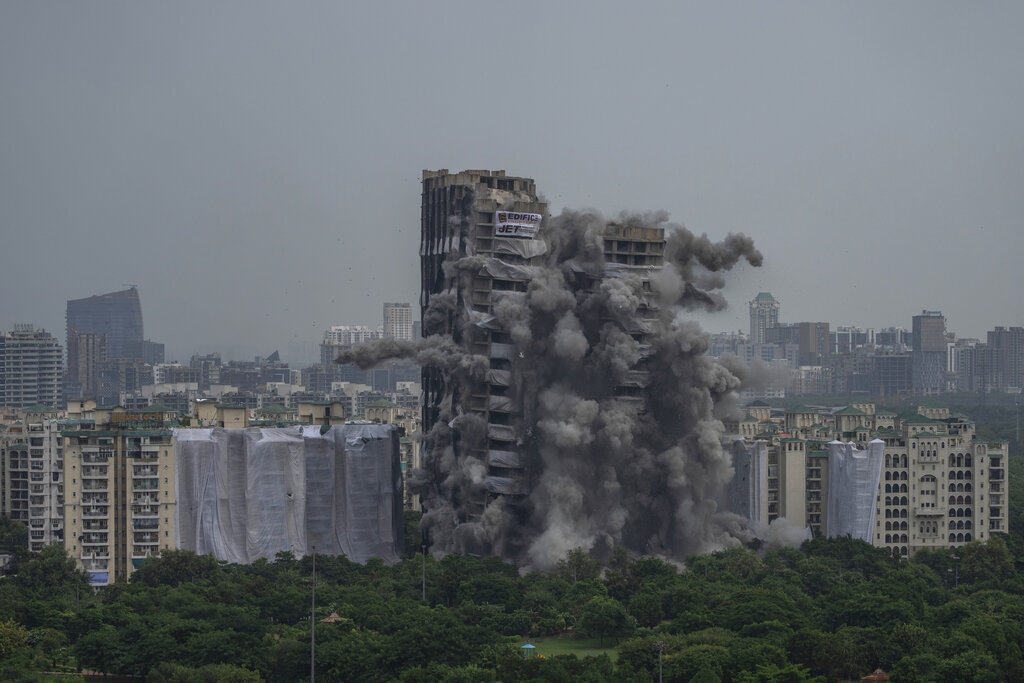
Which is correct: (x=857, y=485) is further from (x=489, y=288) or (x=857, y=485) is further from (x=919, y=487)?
(x=489, y=288)

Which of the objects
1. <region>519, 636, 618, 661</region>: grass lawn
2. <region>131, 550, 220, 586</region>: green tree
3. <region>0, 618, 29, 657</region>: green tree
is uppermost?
<region>131, 550, 220, 586</region>: green tree

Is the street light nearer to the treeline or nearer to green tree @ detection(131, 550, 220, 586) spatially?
the treeline

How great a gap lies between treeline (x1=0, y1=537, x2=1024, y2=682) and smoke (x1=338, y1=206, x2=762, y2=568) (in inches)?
161

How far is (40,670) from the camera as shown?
68688 millimetres

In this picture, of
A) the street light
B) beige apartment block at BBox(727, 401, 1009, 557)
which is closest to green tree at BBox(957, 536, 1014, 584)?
beige apartment block at BBox(727, 401, 1009, 557)

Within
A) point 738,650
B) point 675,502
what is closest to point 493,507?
point 675,502

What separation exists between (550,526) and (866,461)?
17445 mm

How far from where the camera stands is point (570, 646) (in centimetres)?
7338

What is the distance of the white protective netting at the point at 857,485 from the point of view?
9538 cm

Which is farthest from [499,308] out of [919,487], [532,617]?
[919,487]

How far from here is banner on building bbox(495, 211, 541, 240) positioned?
3679 inches

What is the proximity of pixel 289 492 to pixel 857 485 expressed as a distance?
2859 centimetres

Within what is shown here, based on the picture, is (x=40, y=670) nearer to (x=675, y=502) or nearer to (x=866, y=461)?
(x=675, y=502)

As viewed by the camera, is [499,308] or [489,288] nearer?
[499,308]
